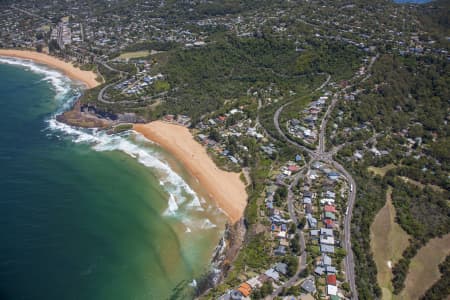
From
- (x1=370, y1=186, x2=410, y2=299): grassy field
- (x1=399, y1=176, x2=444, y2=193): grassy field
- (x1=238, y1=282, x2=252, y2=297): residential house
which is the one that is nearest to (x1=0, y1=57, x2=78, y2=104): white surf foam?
(x1=238, y1=282, x2=252, y2=297): residential house

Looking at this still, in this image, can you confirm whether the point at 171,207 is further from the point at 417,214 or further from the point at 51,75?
the point at 51,75

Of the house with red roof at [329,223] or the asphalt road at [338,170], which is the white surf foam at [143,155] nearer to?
the asphalt road at [338,170]

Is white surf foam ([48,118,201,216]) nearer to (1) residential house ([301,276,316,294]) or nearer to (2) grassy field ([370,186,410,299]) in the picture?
(1) residential house ([301,276,316,294])

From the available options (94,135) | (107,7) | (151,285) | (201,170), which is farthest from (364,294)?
(107,7)

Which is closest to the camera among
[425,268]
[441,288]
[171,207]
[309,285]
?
[309,285]

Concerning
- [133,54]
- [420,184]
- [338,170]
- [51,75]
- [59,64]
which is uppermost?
[133,54]

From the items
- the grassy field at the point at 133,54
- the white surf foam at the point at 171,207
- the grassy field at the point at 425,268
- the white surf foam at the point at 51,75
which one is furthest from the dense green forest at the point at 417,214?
the grassy field at the point at 133,54

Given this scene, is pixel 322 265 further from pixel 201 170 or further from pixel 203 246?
pixel 201 170

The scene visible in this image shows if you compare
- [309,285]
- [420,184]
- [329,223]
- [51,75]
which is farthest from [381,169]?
[51,75]
